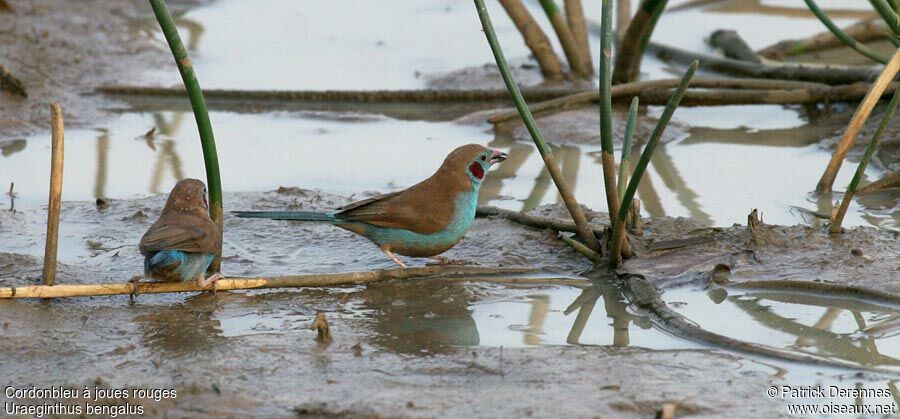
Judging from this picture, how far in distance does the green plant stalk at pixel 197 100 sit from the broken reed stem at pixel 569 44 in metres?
4.02

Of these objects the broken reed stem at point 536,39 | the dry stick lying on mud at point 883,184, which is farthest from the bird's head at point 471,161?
the broken reed stem at point 536,39

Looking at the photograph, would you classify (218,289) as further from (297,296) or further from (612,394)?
(612,394)

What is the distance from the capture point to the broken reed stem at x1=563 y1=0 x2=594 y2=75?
9.00 meters

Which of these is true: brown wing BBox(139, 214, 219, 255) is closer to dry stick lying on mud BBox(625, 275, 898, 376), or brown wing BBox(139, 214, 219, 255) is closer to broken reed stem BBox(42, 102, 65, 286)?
broken reed stem BBox(42, 102, 65, 286)

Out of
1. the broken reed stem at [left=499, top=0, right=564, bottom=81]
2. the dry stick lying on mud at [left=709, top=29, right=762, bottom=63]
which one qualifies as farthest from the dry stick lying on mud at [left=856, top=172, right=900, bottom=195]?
the broken reed stem at [left=499, top=0, right=564, bottom=81]

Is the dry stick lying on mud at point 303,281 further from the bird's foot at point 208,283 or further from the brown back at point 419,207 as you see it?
the brown back at point 419,207

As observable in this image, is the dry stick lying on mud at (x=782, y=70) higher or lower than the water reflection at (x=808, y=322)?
higher

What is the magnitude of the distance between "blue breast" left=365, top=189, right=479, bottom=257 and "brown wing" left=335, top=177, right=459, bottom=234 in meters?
0.03

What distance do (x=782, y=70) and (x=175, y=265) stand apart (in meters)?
5.20

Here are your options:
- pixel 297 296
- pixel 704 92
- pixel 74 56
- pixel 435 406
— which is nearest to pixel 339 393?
pixel 435 406

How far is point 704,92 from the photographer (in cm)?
815

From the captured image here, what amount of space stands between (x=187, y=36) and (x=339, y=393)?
24.9ft

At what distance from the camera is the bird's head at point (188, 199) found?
5.03 meters

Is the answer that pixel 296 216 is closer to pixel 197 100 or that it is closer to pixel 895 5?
pixel 197 100
